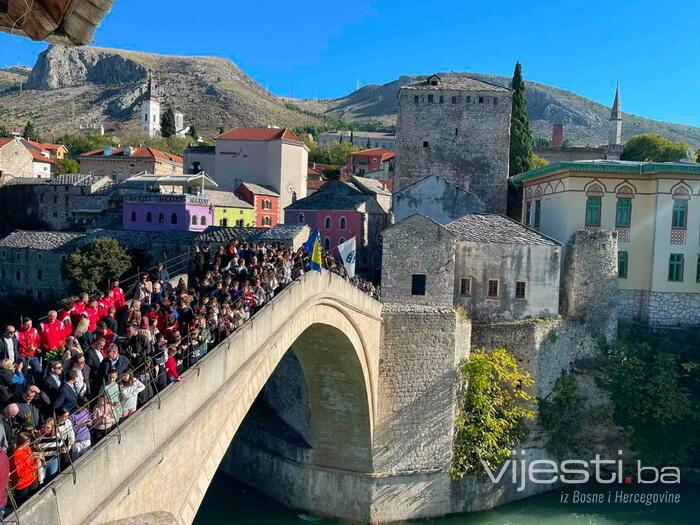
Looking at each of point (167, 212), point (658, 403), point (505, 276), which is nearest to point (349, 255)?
point (505, 276)

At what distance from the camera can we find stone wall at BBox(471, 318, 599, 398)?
72.9ft

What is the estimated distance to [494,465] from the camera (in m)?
20.8

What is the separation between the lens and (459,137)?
1292 inches

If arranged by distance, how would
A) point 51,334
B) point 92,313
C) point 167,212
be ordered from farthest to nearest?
1. point 167,212
2. point 92,313
3. point 51,334

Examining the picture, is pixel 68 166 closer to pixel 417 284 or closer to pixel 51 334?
pixel 417 284

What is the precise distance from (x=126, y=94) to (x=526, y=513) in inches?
4314

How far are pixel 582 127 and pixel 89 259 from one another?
11617cm

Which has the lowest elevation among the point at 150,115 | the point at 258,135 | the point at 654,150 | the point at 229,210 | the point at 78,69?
the point at 229,210

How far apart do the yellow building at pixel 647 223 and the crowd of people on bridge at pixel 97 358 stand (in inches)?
602

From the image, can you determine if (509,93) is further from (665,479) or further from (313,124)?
(313,124)

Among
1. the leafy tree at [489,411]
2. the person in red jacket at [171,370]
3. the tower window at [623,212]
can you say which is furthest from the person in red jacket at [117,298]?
the tower window at [623,212]

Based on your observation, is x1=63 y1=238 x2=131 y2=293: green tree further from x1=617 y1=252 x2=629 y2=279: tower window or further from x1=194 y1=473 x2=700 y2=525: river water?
x1=617 y1=252 x2=629 y2=279: tower window

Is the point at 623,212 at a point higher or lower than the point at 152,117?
lower

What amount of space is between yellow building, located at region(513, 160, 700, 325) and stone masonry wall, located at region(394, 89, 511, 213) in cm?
739
